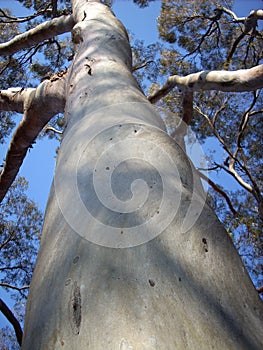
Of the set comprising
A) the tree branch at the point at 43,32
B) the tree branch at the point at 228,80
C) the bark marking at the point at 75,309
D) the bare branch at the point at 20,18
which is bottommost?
the bark marking at the point at 75,309

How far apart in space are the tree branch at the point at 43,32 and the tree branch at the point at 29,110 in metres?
0.81

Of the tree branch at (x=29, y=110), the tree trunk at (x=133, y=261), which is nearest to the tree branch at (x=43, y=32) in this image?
the tree branch at (x=29, y=110)

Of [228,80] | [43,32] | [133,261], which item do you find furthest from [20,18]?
[133,261]

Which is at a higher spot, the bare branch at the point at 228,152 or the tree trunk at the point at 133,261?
the bare branch at the point at 228,152

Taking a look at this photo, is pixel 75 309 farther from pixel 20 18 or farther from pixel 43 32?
pixel 20 18

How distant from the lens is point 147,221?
66cm

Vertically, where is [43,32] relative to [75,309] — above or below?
above

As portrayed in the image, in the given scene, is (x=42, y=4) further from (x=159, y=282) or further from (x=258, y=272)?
(x=159, y=282)

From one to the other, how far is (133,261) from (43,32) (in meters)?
3.26

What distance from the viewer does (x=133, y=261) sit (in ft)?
1.92

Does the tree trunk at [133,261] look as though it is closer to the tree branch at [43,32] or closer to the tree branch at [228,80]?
the tree branch at [228,80]

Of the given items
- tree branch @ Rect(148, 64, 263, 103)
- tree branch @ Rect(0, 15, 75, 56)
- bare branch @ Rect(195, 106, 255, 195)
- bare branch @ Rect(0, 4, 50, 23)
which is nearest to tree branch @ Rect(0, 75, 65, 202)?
tree branch @ Rect(0, 15, 75, 56)

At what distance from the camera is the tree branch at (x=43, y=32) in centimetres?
319

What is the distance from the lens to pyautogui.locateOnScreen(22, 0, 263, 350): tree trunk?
51 centimetres
